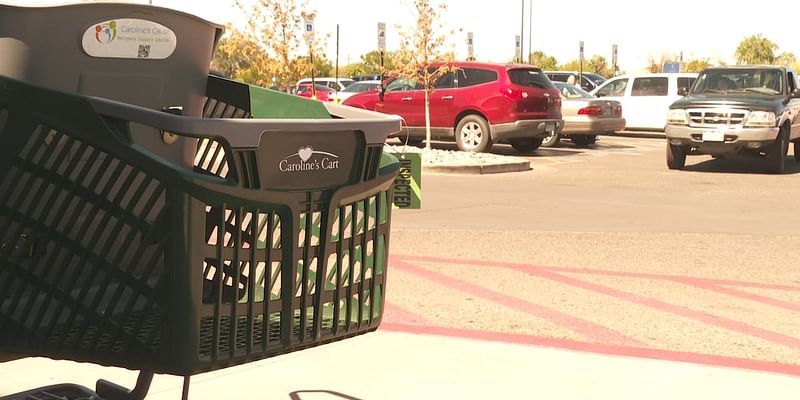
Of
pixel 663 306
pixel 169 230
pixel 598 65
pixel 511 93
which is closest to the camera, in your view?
pixel 169 230

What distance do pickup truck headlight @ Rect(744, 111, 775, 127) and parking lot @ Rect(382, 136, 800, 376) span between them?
7.07 feet

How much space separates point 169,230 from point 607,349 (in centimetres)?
357

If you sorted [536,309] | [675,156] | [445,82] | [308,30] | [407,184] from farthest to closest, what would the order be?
[308,30] < [445,82] < [675,156] < [536,309] < [407,184]

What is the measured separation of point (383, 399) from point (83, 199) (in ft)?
7.26

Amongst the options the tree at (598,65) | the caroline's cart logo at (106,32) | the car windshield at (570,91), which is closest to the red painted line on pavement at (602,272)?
the caroline's cart logo at (106,32)

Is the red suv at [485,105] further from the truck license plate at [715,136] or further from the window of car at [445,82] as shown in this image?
the truck license plate at [715,136]

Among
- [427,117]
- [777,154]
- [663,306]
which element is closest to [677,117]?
[777,154]

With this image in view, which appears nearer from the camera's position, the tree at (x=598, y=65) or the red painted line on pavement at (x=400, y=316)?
the red painted line on pavement at (x=400, y=316)

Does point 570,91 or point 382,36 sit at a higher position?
point 382,36

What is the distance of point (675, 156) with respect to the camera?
61.9ft

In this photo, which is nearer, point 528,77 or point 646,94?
point 528,77

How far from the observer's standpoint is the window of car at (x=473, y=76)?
21.0 meters

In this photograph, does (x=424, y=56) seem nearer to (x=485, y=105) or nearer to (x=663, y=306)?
(x=485, y=105)

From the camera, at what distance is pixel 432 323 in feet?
20.5
